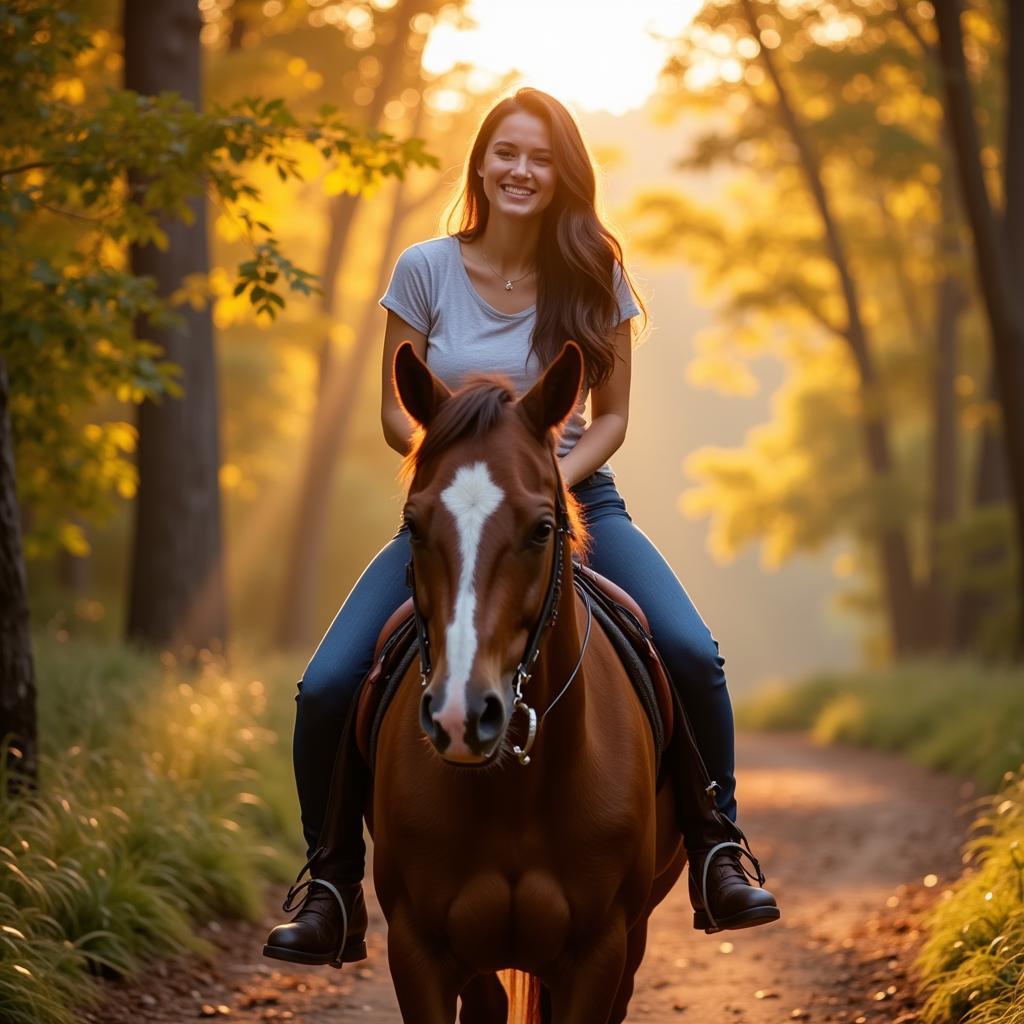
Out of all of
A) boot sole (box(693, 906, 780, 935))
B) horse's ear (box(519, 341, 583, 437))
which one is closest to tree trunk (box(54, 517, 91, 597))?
boot sole (box(693, 906, 780, 935))

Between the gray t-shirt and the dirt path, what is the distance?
295 cm

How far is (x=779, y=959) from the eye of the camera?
7312 mm

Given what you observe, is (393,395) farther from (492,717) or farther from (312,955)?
(312,955)

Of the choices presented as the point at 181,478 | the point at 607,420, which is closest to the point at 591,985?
the point at 607,420

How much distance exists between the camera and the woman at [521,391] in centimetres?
446

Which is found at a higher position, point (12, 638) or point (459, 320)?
point (459, 320)

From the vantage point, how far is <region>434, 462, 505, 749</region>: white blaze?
118 inches

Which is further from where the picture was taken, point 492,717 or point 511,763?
point 511,763

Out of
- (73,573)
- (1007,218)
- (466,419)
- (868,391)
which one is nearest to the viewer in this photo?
(466,419)

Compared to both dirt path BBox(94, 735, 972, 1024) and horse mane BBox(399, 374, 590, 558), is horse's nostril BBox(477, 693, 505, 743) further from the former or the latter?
dirt path BBox(94, 735, 972, 1024)

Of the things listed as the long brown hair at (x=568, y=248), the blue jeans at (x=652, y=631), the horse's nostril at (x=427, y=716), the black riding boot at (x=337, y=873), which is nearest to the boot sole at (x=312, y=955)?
the black riding boot at (x=337, y=873)

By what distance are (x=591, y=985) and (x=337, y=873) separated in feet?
3.62

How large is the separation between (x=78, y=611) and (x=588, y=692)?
49.9 feet

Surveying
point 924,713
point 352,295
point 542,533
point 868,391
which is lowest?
point 924,713
